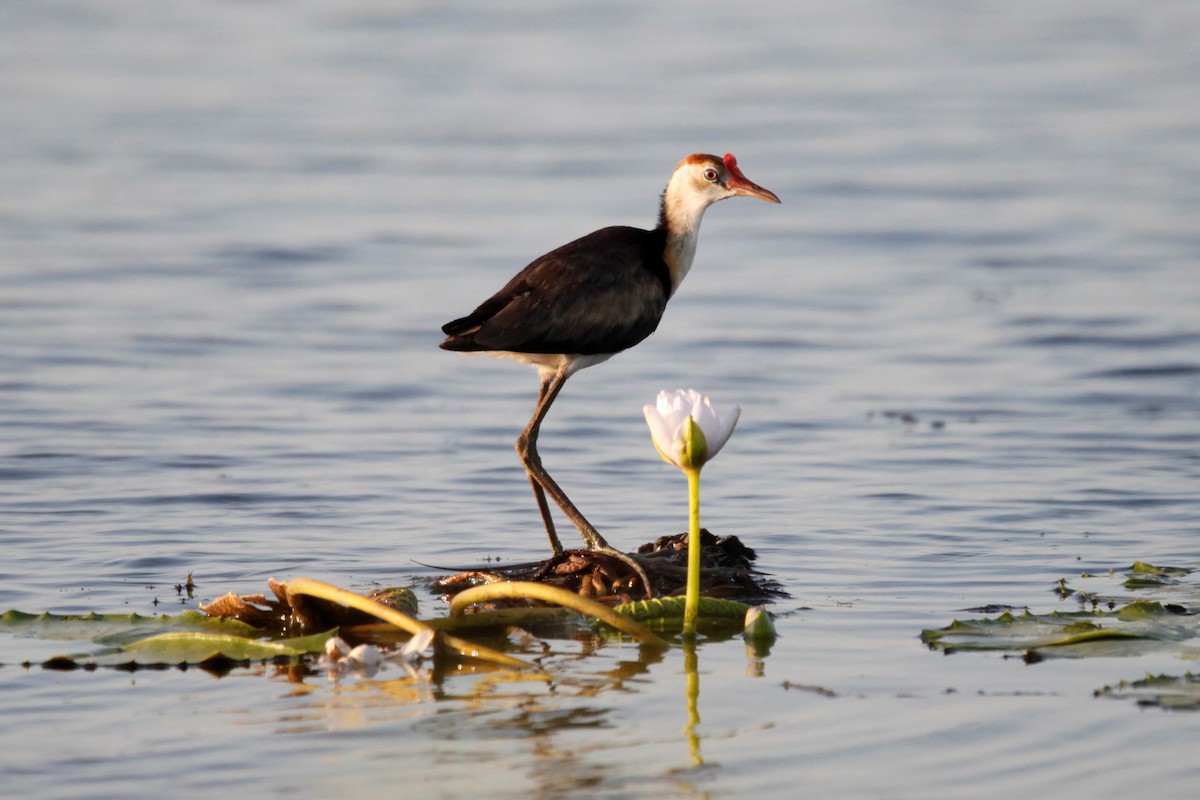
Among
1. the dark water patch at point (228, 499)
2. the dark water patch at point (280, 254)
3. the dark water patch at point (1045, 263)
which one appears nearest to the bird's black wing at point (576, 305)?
the dark water patch at point (228, 499)

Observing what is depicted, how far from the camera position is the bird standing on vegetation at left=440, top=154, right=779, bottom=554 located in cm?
746

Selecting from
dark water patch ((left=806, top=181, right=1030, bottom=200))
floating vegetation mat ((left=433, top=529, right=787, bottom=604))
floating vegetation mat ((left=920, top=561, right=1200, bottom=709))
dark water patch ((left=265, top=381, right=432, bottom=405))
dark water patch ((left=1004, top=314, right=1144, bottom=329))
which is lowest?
floating vegetation mat ((left=920, top=561, right=1200, bottom=709))

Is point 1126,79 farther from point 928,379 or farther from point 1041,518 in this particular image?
point 1041,518

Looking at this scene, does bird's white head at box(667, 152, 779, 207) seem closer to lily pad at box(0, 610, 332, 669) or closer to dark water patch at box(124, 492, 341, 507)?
dark water patch at box(124, 492, 341, 507)

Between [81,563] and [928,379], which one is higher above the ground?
[928,379]

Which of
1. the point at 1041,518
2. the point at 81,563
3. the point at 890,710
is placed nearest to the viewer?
the point at 890,710

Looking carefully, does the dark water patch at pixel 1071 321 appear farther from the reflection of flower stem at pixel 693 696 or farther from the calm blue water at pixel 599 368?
the reflection of flower stem at pixel 693 696

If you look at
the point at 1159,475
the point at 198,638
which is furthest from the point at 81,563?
the point at 1159,475

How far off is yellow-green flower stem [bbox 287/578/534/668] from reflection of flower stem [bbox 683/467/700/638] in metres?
0.56

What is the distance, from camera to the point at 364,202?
1702cm

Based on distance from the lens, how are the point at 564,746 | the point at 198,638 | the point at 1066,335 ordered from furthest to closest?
the point at 1066,335, the point at 198,638, the point at 564,746

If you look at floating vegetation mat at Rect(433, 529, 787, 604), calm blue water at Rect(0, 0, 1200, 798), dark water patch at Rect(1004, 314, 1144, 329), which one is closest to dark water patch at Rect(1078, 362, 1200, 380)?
calm blue water at Rect(0, 0, 1200, 798)

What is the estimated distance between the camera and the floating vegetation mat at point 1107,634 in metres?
5.22

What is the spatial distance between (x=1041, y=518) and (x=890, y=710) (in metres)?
3.39
